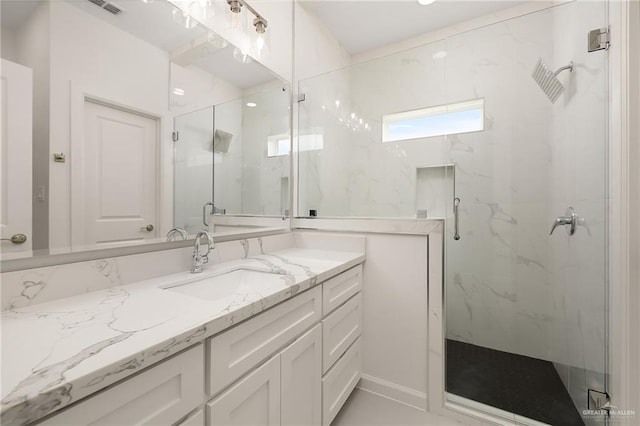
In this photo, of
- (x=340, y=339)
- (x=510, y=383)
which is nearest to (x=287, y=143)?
(x=340, y=339)

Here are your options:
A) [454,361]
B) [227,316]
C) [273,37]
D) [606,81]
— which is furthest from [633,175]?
[273,37]

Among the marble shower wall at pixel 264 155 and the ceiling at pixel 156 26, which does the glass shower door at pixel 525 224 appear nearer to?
the marble shower wall at pixel 264 155

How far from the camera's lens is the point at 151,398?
578 mm

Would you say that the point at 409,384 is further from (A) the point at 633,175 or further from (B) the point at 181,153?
(B) the point at 181,153

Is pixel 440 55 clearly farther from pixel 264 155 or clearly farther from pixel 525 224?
pixel 264 155

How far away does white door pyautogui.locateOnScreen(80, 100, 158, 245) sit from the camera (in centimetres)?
93

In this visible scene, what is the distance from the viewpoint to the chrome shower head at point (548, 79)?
5.03 ft

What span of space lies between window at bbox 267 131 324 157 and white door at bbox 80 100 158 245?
86cm

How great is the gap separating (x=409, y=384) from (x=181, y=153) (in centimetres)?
175

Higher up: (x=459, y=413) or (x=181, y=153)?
(x=181, y=153)

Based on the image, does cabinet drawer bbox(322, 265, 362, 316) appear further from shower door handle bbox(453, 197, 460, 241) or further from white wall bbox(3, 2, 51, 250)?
white wall bbox(3, 2, 51, 250)

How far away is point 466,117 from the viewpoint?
1.78m

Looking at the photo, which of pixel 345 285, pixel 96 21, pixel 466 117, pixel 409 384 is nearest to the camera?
pixel 96 21

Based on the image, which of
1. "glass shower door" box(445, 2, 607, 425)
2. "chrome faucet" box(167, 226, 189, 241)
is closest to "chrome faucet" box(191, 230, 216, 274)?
"chrome faucet" box(167, 226, 189, 241)
